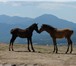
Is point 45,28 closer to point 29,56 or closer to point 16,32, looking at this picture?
point 16,32

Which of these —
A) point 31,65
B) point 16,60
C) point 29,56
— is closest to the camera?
point 31,65

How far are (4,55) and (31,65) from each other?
15.4 feet

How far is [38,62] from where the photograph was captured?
21.9 metres

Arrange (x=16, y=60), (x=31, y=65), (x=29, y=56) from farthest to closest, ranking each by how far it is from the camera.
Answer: (x=29, y=56)
(x=16, y=60)
(x=31, y=65)

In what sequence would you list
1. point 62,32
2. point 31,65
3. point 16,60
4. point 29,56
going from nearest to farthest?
1. point 31,65
2. point 16,60
3. point 29,56
4. point 62,32

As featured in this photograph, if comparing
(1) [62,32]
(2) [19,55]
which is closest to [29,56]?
(2) [19,55]

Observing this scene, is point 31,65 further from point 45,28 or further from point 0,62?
point 45,28

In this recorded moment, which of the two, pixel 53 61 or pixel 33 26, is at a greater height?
pixel 33 26

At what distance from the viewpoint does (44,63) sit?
70.4ft

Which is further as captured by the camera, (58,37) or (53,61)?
(58,37)

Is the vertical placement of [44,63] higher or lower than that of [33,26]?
lower

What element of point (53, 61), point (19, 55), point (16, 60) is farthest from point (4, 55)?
point (53, 61)

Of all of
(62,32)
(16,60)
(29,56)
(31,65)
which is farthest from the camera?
(62,32)

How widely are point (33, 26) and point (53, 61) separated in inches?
293
